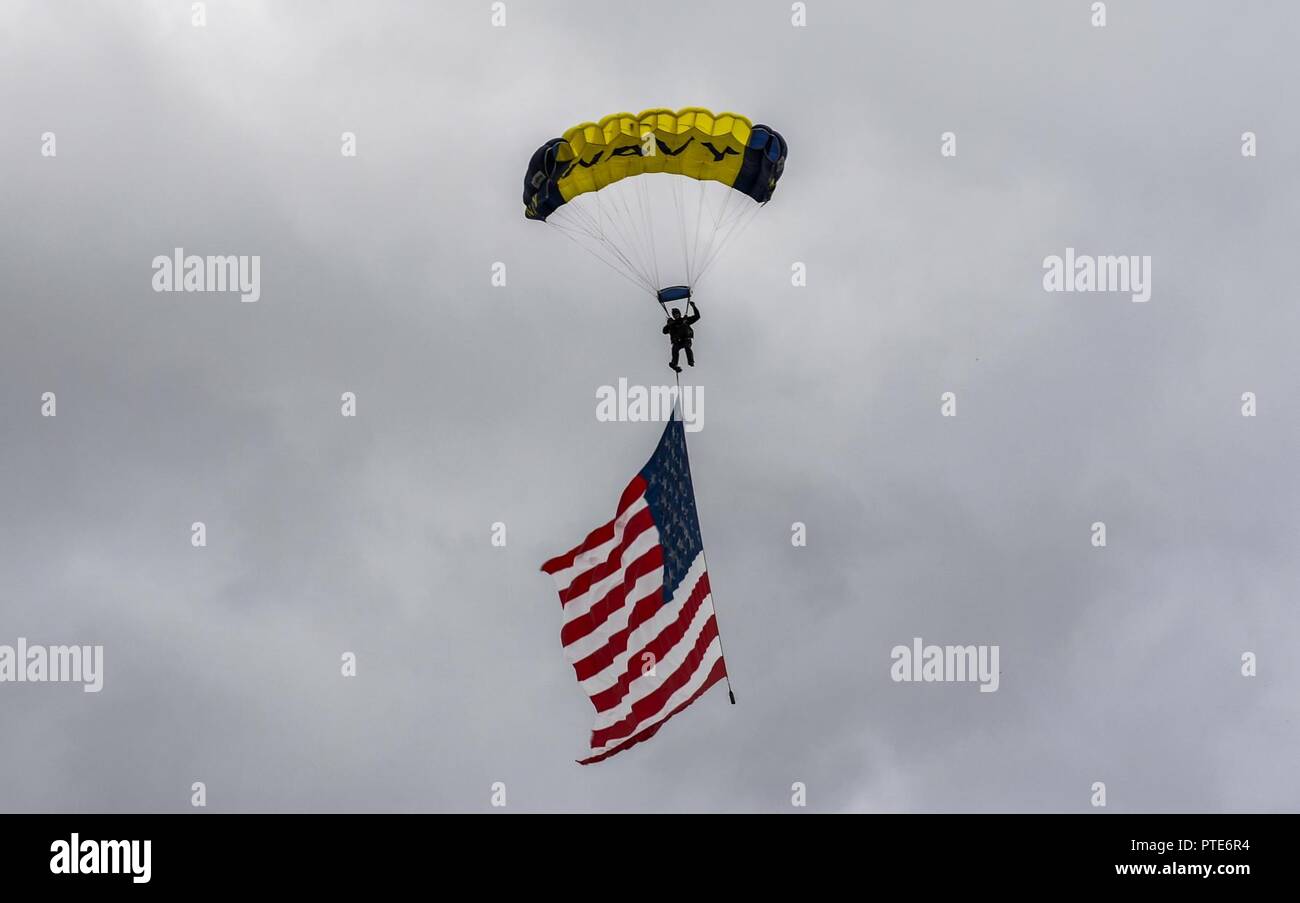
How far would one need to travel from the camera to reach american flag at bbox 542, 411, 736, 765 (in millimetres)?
29375

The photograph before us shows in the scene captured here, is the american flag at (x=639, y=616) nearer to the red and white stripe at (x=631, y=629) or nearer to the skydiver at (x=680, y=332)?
the red and white stripe at (x=631, y=629)

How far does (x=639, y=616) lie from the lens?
3009 centimetres

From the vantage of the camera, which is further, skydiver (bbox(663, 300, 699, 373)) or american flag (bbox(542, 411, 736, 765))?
skydiver (bbox(663, 300, 699, 373))

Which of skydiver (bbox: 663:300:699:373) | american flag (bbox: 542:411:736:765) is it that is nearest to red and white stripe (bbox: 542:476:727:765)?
american flag (bbox: 542:411:736:765)

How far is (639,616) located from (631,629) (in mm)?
A: 306

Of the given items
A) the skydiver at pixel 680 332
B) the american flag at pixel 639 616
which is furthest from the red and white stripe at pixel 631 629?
the skydiver at pixel 680 332

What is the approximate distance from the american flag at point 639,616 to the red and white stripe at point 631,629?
0.02m

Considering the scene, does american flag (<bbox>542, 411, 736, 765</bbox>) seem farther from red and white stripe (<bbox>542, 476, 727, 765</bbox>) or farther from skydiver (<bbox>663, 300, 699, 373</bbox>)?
skydiver (<bbox>663, 300, 699, 373</bbox>)

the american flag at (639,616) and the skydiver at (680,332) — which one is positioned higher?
the skydiver at (680,332)

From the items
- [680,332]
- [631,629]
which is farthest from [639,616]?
[680,332]

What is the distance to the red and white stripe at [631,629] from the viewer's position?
1155 inches

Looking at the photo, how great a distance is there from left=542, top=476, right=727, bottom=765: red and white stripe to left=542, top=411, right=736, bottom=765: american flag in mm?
18
